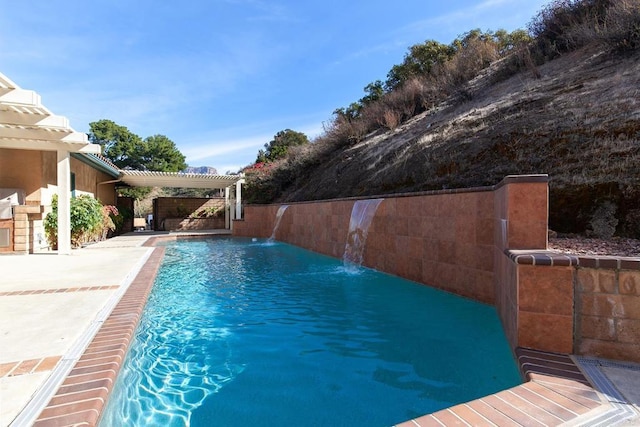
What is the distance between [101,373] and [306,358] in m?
1.60

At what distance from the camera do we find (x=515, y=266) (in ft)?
9.52

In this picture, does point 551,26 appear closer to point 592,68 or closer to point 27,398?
point 592,68

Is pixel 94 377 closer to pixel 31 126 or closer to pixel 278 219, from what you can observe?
pixel 31 126

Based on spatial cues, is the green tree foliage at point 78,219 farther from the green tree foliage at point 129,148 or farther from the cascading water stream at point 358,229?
the green tree foliage at point 129,148

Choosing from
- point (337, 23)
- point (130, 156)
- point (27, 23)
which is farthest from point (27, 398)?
point (130, 156)

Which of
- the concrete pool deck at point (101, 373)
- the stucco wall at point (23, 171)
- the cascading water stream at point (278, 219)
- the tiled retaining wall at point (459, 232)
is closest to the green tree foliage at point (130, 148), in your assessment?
the cascading water stream at point (278, 219)

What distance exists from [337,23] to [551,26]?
659 cm

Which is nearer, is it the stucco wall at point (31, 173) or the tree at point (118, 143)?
the stucco wall at point (31, 173)

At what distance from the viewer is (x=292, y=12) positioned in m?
11.5

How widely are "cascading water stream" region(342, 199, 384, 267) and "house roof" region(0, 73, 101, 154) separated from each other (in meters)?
6.57

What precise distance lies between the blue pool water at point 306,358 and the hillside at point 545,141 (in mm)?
2318

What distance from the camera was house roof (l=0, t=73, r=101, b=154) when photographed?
6110 millimetres

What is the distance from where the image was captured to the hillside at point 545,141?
4.92m

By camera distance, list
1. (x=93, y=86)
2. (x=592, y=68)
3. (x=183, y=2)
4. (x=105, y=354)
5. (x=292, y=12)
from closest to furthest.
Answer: (x=105, y=354)
(x=592, y=68)
(x=183, y=2)
(x=292, y=12)
(x=93, y=86)
